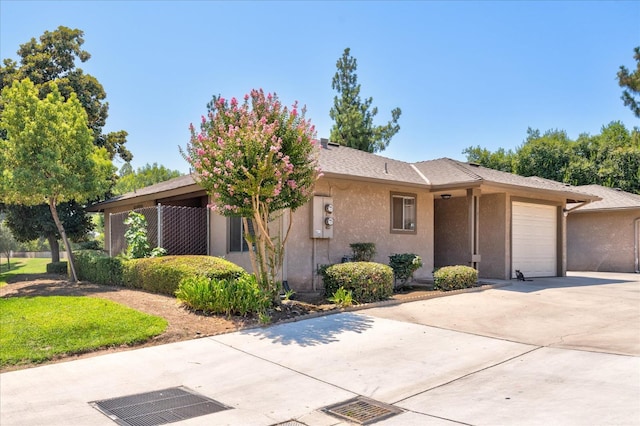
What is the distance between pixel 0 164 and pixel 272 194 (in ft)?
29.6

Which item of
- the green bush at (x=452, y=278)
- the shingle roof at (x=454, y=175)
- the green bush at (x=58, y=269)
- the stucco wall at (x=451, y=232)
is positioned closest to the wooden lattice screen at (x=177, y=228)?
the green bush at (x=58, y=269)

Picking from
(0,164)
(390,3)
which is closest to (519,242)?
(390,3)

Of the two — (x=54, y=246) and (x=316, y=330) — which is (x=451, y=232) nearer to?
(x=316, y=330)

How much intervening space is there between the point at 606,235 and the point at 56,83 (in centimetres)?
2487

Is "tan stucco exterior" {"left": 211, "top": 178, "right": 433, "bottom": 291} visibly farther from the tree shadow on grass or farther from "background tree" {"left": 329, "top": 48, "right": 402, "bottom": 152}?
"background tree" {"left": 329, "top": 48, "right": 402, "bottom": 152}

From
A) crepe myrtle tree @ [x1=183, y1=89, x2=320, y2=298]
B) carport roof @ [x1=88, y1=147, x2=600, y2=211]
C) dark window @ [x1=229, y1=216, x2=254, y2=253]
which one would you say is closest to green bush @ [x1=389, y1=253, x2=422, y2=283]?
carport roof @ [x1=88, y1=147, x2=600, y2=211]

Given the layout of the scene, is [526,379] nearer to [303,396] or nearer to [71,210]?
[303,396]

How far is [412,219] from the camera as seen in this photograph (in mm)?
14656

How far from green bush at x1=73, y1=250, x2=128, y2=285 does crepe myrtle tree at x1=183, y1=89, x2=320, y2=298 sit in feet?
16.7

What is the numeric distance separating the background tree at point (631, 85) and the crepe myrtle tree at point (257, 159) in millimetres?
13136

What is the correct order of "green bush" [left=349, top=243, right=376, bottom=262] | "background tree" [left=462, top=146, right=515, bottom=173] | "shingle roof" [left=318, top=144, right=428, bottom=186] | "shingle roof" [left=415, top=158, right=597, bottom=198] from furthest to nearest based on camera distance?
1. "background tree" [left=462, top=146, right=515, bottom=173]
2. "shingle roof" [left=415, top=158, right=597, bottom=198]
3. "shingle roof" [left=318, top=144, right=428, bottom=186]
4. "green bush" [left=349, top=243, right=376, bottom=262]

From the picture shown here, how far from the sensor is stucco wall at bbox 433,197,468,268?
1638 centimetres

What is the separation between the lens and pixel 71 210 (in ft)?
70.3

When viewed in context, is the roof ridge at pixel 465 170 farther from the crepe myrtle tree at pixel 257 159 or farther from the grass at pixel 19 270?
the grass at pixel 19 270
